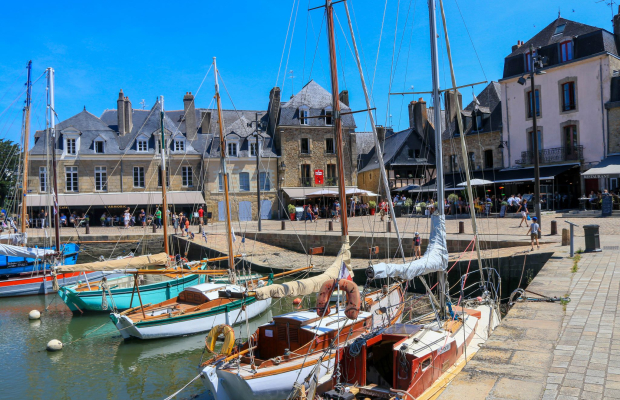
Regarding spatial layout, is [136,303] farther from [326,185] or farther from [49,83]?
[326,185]

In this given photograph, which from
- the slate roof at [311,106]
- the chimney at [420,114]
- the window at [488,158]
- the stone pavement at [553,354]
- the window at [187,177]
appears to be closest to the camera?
the stone pavement at [553,354]

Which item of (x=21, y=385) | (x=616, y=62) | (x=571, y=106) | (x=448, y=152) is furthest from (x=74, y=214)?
(x=616, y=62)

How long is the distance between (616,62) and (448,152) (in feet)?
41.8

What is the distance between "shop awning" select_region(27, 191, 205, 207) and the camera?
32.9 metres

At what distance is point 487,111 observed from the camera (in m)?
33.9

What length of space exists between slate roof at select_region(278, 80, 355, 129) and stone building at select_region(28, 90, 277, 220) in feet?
8.45

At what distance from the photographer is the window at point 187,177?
119 feet

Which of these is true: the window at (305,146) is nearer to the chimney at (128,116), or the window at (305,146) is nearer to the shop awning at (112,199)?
the shop awning at (112,199)

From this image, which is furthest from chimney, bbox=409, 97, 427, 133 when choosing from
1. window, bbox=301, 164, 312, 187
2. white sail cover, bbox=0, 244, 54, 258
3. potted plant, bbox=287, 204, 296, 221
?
white sail cover, bbox=0, 244, 54, 258

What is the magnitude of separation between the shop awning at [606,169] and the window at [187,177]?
26178mm

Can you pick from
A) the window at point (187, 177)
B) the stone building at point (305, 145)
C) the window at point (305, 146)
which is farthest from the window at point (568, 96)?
the window at point (187, 177)

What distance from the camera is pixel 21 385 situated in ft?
31.8

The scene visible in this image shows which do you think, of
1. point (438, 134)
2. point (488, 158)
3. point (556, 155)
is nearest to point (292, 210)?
point (488, 158)

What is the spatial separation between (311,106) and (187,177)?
11371mm
